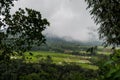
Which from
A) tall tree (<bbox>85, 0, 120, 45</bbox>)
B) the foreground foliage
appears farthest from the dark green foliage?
tall tree (<bbox>85, 0, 120, 45</bbox>)

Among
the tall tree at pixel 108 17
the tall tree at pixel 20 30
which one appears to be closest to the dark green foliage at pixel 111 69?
the tall tree at pixel 20 30

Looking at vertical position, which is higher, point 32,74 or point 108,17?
point 108,17

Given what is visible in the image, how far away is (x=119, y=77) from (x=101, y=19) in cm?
1912

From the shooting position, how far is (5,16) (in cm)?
1432

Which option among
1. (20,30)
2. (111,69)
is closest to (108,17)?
(20,30)

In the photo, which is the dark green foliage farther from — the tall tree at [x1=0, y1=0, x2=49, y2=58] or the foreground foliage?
the tall tree at [x1=0, y1=0, x2=49, y2=58]

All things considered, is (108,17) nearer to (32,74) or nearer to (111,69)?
(111,69)

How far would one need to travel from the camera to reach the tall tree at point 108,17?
20053mm

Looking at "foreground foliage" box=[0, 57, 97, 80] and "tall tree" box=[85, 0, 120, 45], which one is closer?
"foreground foliage" box=[0, 57, 97, 80]

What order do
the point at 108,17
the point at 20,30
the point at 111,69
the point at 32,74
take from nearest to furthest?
the point at 111,69 → the point at 20,30 → the point at 108,17 → the point at 32,74

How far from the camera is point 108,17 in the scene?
68.0 feet

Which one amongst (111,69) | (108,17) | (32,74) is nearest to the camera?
(111,69)

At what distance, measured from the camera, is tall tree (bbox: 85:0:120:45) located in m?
20.1

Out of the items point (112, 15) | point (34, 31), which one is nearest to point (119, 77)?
point (34, 31)
